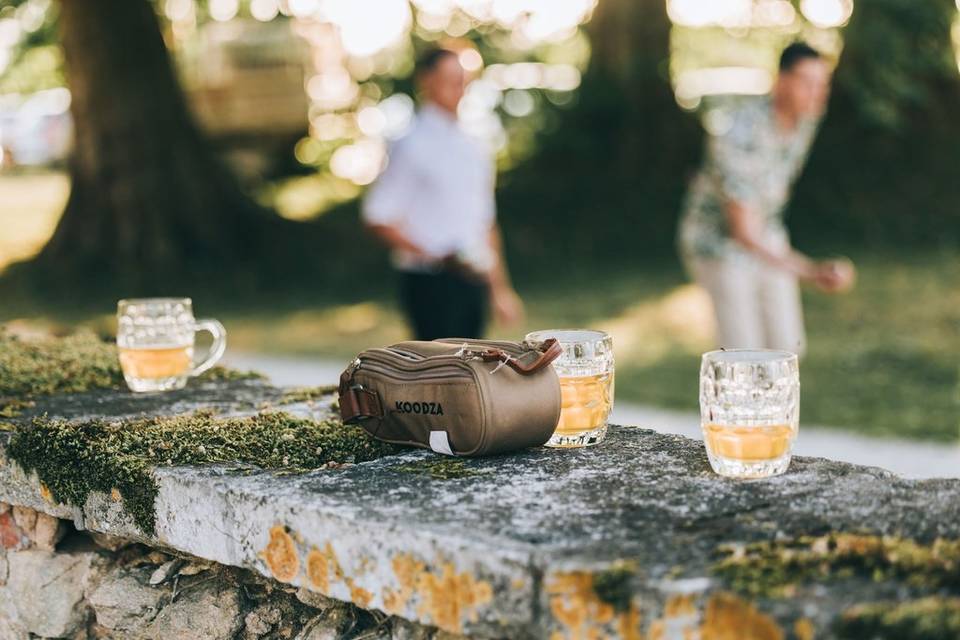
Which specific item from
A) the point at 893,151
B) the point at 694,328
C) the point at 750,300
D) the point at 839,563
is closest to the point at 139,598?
the point at 839,563

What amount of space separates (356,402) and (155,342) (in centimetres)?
83

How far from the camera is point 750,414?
7.43 feet

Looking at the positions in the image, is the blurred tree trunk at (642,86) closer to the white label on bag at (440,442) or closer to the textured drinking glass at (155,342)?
the textured drinking glass at (155,342)

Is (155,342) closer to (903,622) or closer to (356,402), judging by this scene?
(356,402)

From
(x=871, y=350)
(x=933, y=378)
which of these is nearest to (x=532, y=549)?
(x=933, y=378)

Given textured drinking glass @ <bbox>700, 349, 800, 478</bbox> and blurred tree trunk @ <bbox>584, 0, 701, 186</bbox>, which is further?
blurred tree trunk @ <bbox>584, 0, 701, 186</bbox>

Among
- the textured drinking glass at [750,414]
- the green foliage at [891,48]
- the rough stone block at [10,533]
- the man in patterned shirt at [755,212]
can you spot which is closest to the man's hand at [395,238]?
the man in patterned shirt at [755,212]

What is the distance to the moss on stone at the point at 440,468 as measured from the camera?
2.35 meters

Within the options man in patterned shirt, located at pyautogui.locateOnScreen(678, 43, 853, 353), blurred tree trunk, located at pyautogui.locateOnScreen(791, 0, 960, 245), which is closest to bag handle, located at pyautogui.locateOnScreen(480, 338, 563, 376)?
man in patterned shirt, located at pyautogui.locateOnScreen(678, 43, 853, 353)

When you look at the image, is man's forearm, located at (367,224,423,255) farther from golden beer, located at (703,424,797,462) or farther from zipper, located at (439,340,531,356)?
golden beer, located at (703,424,797,462)

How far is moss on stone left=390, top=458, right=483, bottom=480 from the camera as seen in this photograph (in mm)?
2348

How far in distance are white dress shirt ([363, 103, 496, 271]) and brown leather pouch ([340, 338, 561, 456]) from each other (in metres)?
3.92

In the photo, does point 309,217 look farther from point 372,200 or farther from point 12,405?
point 12,405

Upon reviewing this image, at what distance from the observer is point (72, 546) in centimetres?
281
